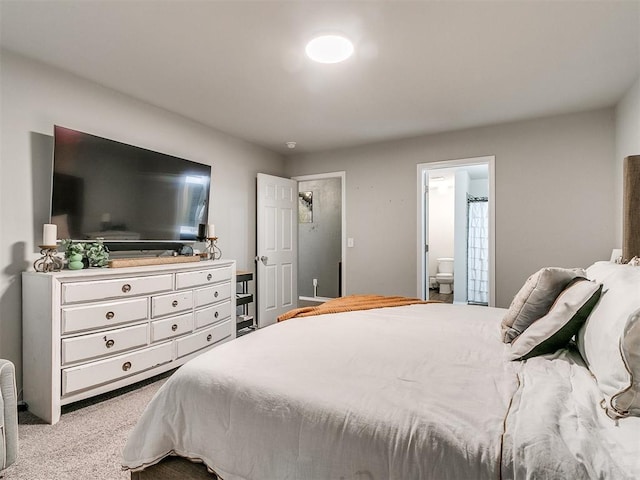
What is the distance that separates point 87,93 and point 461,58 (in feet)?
9.54

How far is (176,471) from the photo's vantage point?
123 cm

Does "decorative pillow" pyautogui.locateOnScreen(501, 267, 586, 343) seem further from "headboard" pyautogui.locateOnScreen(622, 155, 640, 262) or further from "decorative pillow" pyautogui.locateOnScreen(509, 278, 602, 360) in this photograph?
"headboard" pyautogui.locateOnScreen(622, 155, 640, 262)

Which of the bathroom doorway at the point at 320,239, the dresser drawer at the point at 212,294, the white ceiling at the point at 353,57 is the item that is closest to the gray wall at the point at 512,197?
the white ceiling at the point at 353,57

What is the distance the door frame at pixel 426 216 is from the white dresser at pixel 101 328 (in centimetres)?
264

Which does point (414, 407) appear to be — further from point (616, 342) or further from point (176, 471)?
point (176, 471)

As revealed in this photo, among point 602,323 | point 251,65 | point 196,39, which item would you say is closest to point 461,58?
point 251,65

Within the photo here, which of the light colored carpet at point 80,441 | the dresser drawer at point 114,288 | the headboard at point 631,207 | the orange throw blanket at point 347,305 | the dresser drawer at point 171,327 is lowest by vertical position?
the light colored carpet at point 80,441

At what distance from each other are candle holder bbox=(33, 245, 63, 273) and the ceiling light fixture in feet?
7.20

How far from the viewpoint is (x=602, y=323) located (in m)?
1.12

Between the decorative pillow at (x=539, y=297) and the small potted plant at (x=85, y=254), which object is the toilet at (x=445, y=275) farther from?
the small potted plant at (x=85, y=254)

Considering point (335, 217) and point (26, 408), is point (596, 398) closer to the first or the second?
point (26, 408)

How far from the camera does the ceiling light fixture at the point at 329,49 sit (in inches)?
83.9

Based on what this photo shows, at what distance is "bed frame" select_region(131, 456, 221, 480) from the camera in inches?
47.1

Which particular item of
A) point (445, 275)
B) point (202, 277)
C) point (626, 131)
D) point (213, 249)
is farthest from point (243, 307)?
point (445, 275)
